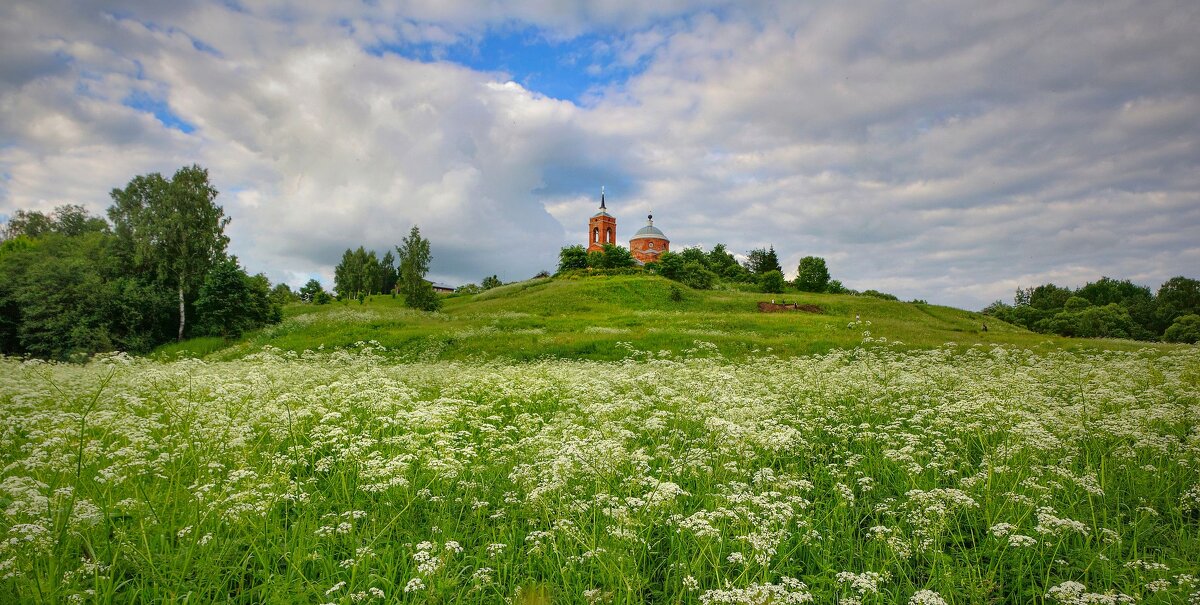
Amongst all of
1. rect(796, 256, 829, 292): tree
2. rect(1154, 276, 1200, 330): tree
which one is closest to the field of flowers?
rect(796, 256, 829, 292): tree

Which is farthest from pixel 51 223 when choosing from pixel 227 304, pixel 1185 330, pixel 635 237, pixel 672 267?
pixel 1185 330

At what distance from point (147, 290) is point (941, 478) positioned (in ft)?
178

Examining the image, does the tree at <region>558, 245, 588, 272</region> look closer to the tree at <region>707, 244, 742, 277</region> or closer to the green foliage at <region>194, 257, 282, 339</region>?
the tree at <region>707, 244, 742, 277</region>

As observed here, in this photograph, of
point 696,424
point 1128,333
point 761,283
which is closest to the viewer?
point 696,424

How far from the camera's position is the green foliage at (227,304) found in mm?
38875

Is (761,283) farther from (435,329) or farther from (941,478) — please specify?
(941,478)

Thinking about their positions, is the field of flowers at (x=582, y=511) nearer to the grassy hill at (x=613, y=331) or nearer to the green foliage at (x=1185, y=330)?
the grassy hill at (x=613, y=331)

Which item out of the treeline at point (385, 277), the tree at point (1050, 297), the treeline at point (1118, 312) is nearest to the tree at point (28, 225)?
the treeline at point (385, 277)

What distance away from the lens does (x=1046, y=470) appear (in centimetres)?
623

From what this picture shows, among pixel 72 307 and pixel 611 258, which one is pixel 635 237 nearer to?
pixel 611 258

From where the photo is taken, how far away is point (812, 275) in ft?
295

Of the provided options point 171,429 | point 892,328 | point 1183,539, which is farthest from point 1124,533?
point 892,328

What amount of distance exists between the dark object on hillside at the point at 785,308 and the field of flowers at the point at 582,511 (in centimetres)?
4591

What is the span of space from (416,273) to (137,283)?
91.6 ft
